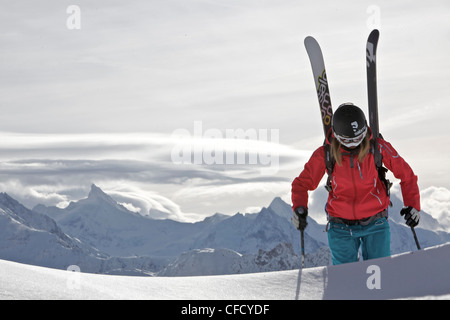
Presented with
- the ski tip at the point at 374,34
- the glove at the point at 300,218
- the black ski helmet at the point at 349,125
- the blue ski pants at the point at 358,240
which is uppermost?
the ski tip at the point at 374,34

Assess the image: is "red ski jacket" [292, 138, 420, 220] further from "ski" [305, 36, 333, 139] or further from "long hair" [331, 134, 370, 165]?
"ski" [305, 36, 333, 139]

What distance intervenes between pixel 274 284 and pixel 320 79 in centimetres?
599

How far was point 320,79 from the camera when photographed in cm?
1076

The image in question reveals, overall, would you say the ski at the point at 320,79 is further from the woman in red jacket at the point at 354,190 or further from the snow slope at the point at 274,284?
the snow slope at the point at 274,284

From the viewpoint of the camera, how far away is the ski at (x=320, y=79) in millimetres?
10289

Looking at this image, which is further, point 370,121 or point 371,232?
point 370,121

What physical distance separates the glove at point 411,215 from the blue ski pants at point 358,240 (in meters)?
0.28

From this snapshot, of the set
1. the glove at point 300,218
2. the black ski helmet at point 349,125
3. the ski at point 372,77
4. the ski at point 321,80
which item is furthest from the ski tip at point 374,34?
the glove at point 300,218

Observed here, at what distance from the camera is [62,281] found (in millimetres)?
5371

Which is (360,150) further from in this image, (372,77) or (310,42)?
(310,42)

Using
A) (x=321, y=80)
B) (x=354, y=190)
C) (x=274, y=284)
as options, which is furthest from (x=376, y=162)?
(x=321, y=80)
